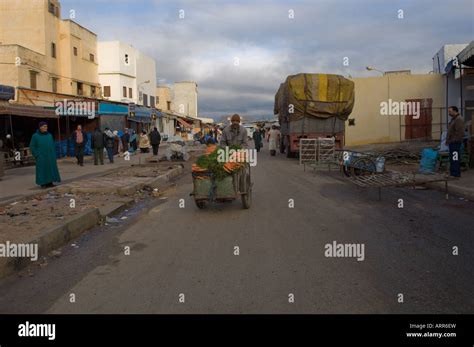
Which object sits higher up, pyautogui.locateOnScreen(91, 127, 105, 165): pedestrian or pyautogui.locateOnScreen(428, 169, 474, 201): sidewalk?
pyautogui.locateOnScreen(91, 127, 105, 165): pedestrian

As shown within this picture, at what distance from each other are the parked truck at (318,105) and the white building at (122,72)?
97.0 ft

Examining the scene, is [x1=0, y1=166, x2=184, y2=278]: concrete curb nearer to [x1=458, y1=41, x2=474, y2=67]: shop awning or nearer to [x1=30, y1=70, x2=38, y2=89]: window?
[x1=458, y1=41, x2=474, y2=67]: shop awning

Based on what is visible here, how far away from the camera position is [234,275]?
5.26m

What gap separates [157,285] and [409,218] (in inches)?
201

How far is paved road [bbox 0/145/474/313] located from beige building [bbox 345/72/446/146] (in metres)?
22.2

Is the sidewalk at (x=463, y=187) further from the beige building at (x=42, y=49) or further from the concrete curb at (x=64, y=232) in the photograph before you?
the beige building at (x=42, y=49)

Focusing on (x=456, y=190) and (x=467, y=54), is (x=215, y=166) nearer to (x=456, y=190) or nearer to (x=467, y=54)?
(x=456, y=190)

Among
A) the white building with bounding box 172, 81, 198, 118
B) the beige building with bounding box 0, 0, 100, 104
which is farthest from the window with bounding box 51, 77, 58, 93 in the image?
the white building with bounding box 172, 81, 198, 118

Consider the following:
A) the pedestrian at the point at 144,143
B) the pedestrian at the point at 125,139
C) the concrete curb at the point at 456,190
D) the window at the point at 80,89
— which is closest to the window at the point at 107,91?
the window at the point at 80,89

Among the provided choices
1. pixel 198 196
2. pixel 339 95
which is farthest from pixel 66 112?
pixel 198 196

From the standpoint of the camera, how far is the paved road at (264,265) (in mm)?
4438

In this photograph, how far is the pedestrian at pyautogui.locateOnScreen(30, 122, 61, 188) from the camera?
12.6 metres

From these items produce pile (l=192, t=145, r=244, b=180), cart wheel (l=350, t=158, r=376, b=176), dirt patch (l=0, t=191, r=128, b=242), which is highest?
produce pile (l=192, t=145, r=244, b=180)
